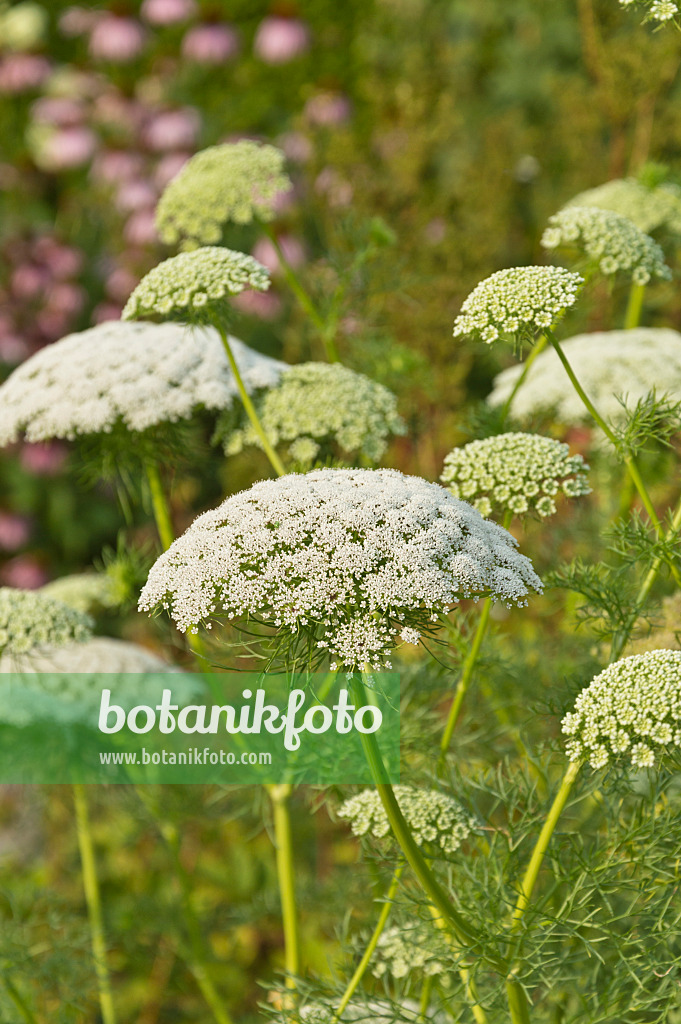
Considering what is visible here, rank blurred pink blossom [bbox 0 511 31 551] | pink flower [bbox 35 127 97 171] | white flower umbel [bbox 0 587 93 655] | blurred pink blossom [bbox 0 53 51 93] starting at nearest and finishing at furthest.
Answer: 1. white flower umbel [bbox 0 587 93 655]
2. blurred pink blossom [bbox 0 511 31 551]
3. pink flower [bbox 35 127 97 171]
4. blurred pink blossom [bbox 0 53 51 93]

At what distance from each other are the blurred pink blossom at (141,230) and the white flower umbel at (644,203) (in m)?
4.61

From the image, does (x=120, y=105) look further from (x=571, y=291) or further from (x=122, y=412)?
(x=571, y=291)

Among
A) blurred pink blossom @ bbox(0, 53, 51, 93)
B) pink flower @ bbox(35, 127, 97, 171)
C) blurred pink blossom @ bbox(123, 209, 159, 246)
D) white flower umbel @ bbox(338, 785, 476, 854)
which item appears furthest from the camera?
blurred pink blossom @ bbox(0, 53, 51, 93)

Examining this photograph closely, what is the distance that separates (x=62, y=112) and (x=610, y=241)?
7.79m

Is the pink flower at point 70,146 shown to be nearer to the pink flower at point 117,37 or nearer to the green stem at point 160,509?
the pink flower at point 117,37

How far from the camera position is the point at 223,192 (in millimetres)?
2816

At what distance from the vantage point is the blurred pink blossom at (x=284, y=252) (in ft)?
23.6

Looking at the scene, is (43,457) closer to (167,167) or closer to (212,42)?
(167,167)

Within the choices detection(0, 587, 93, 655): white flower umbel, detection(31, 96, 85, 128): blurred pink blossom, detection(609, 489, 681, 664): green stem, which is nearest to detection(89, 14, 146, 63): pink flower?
detection(31, 96, 85, 128): blurred pink blossom

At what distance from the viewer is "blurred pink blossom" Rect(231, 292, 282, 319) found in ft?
22.2

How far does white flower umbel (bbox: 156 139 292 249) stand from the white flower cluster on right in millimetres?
1658

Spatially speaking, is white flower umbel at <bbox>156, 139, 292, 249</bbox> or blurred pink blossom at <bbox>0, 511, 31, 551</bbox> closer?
white flower umbel at <bbox>156, 139, 292, 249</bbox>

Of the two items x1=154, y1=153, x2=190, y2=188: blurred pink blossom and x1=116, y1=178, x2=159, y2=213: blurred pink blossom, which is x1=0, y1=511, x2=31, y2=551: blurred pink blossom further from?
x1=154, y1=153, x2=190, y2=188: blurred pink blossom

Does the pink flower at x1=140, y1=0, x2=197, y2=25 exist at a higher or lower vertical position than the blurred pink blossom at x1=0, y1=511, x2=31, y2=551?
higher
